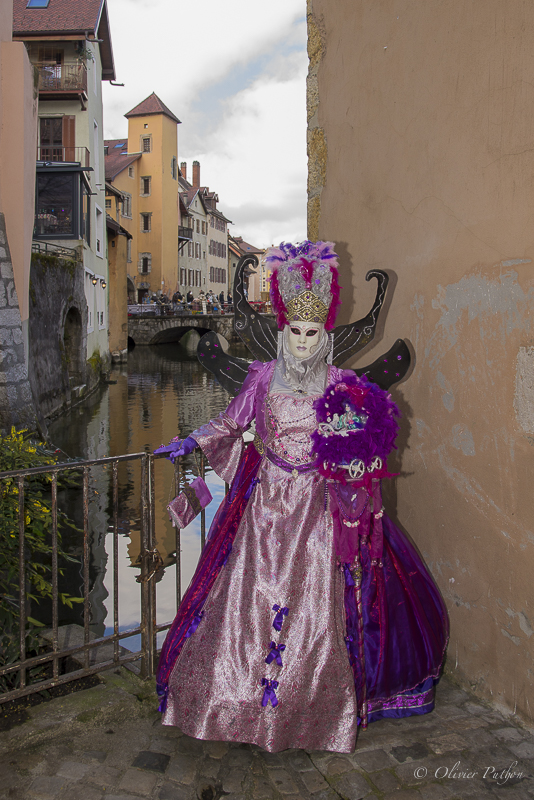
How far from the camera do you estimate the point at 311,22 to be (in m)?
3.91

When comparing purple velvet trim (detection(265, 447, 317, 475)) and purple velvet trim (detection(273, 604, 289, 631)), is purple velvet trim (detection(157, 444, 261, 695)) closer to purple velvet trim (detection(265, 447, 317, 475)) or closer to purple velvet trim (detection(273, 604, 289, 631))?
purple velvet trim (detection(265, 447, 317, 475))

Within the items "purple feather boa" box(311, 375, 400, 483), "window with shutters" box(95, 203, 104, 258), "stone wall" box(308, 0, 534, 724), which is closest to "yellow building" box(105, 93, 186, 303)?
"window with shutters" box(95, 203, 104, 258)

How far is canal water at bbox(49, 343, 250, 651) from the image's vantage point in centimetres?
463

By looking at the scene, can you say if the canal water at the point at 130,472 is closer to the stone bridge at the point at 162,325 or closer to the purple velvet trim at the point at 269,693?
the purple velvet trim at the point at 269,693

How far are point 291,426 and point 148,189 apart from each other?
120 ft

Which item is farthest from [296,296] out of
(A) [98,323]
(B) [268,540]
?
(A) [98,323]

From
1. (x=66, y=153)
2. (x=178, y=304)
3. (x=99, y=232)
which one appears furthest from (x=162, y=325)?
(x=66, y=153)

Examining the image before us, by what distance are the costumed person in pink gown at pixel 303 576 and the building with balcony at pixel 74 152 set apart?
43.3 feet

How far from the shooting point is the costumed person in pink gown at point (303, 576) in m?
2.27

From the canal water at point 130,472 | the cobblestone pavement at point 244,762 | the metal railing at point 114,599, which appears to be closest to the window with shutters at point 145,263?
the canal water at point 130,472

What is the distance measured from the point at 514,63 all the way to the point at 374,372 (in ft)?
4.38

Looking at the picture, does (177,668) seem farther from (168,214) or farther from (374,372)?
(168,214)

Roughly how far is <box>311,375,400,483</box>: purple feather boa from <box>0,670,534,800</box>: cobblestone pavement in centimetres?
103

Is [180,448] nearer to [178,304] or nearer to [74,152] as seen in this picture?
[74,152]
